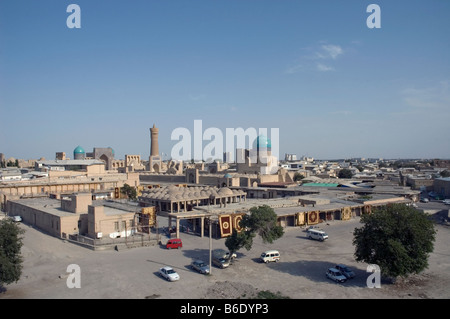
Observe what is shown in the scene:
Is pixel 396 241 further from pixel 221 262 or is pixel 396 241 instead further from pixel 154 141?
pixel 154 141

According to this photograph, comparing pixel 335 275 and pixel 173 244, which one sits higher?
pixel 173 244

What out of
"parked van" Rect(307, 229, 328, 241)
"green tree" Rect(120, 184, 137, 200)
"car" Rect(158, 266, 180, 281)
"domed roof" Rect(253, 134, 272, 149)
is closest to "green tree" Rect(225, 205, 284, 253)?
"car" Rect(158, 266, 180, 281)

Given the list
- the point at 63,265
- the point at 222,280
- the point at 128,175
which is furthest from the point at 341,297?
the point at 128,175

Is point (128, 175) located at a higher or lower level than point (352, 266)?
higher

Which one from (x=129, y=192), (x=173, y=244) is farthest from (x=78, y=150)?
(x=173, y=244)

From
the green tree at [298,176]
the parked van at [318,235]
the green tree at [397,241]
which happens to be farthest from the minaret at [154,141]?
the green tree at [397,241]

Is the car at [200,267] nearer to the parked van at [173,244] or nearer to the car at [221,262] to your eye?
the car at [221,262]

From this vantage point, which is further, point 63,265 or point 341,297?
point 63,265
